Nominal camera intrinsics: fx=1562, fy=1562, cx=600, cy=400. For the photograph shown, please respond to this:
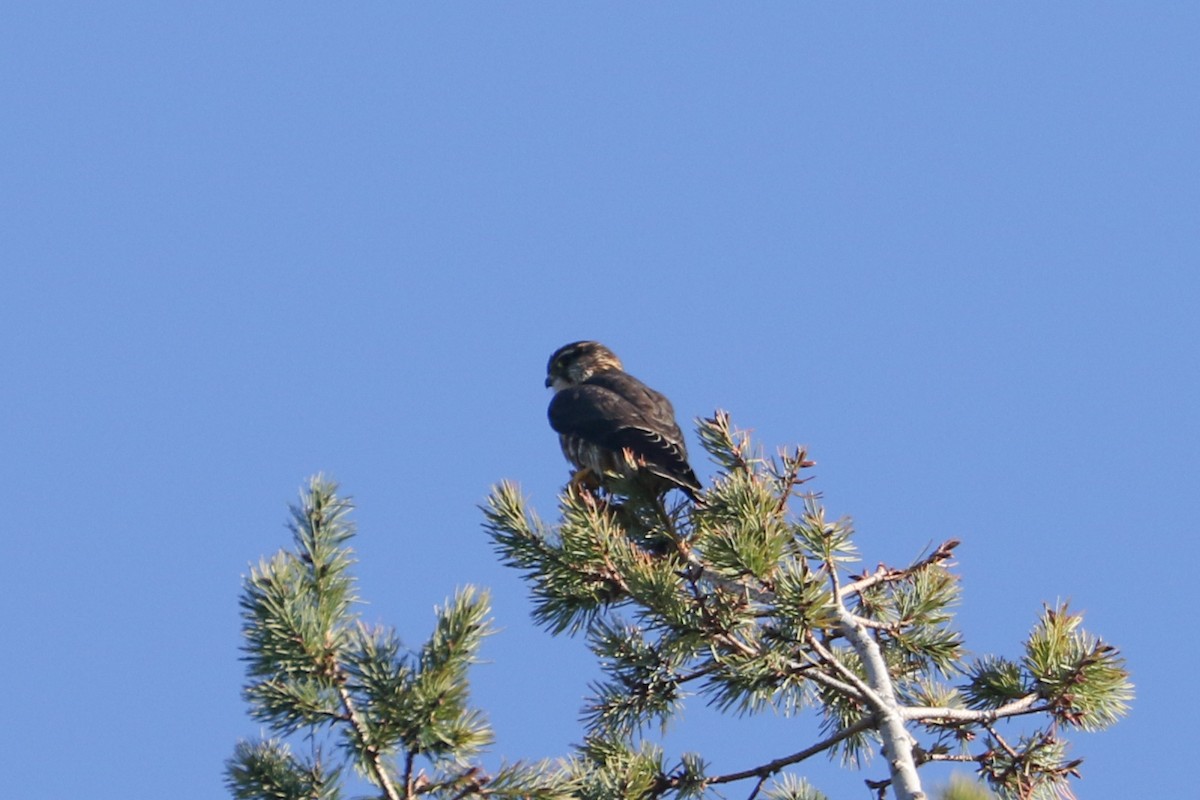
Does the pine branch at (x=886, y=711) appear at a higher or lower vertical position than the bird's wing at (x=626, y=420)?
lower

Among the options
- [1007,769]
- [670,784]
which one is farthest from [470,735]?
[1007,769]

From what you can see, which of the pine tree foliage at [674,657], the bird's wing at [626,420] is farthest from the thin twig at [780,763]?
the bird's wing at [626,420]

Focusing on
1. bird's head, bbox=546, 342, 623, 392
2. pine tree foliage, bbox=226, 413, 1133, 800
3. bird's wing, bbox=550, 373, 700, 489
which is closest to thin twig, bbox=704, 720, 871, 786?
pine tree foliage, bbox=226, 413, 1133, 800

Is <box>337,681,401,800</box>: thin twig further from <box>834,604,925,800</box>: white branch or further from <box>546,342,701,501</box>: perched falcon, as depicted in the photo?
<box>546,342,701,501</box>: perched falcon

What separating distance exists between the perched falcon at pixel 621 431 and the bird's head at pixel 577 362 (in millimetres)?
753

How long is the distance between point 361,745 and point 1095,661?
220 centimetres

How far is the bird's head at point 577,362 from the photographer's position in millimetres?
9125

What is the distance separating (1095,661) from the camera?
4406 mm

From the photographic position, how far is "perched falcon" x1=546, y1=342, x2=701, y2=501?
19.3ft

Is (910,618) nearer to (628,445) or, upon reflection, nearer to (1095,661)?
(1095,661)

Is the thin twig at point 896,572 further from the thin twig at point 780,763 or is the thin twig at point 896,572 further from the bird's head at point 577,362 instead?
the bird's head at point 577,362

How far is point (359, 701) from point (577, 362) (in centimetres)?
593

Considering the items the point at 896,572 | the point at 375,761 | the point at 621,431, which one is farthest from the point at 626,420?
the point at 375,761

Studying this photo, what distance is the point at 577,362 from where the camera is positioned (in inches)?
363
